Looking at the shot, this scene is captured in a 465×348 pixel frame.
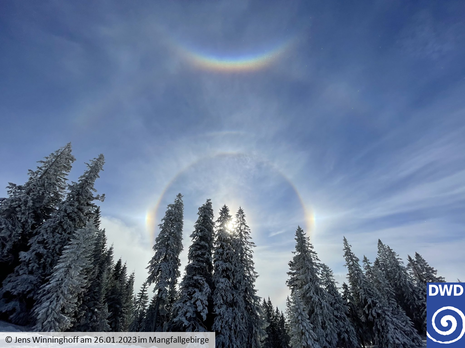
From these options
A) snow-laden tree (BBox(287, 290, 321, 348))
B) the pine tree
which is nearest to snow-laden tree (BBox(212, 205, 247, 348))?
snow-laden tree (BBox(287, 290, 321, 348))

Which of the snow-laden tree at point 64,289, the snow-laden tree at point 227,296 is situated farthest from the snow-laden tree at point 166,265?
the snow-laden tree at point 64,289

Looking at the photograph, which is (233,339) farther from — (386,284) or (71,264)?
(386,284)

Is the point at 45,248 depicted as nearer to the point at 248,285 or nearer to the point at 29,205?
the point at 29,205

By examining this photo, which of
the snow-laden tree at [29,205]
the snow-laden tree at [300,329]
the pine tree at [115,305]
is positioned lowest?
the snow-laden tree at [300,329]

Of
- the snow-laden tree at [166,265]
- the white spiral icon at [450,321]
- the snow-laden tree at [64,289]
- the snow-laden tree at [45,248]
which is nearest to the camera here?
the white spiral icon at [450,321]

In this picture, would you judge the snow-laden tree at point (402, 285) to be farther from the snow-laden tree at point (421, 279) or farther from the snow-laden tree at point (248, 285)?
the snow-laden tree at point (248, 285)

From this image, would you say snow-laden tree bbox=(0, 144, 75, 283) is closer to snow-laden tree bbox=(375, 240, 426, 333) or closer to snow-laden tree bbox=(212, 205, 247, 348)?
snow-laden tree bbox=(212, 205, 247, 348)

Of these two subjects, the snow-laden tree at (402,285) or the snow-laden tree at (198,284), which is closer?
the snow-laden tree at (198,284)
